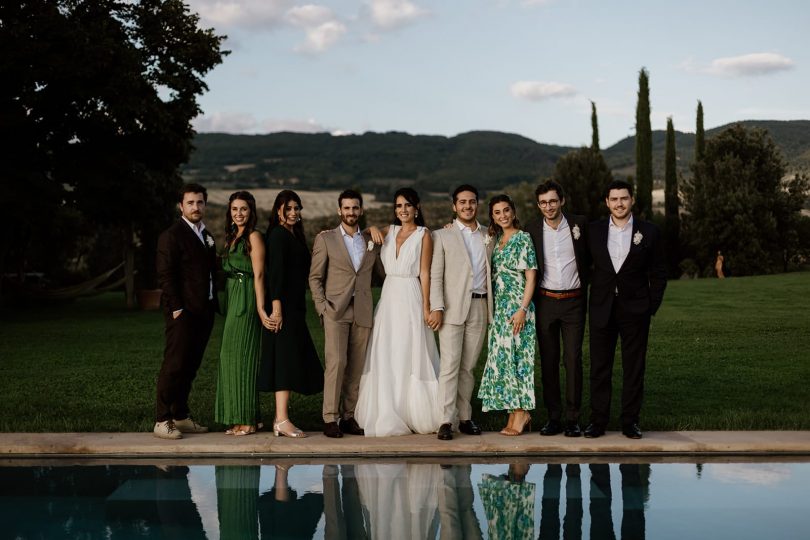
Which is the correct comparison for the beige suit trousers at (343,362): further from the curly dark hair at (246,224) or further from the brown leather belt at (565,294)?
the brown leather belt at (565,294)

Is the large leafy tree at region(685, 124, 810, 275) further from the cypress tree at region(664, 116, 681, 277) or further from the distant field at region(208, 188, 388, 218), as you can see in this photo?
the distant field at region(208, 188, 388, 218)

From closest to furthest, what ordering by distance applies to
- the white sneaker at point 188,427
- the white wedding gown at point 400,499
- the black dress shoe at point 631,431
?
the white wedding gown at point 400,499, the black dress shoe at point 631,431, the white sneaker at point 188,427

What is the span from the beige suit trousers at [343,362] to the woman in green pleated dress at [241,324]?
52 centimetres

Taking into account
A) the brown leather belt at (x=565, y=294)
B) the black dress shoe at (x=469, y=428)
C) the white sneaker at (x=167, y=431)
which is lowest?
the black dress shoe at (x=469, y=428)

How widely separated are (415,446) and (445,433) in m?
0.30

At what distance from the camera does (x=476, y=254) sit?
627cm

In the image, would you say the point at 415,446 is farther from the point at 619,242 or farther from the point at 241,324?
the point at 619,242

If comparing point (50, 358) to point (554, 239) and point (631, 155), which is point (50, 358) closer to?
point (554, 239)

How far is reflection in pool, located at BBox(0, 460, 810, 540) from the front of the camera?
13.9 ft

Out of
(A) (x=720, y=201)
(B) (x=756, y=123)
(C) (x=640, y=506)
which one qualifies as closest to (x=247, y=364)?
(C) (x=640, y=506)

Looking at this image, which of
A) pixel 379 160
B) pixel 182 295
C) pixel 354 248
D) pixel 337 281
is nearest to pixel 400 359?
pixel 337 281

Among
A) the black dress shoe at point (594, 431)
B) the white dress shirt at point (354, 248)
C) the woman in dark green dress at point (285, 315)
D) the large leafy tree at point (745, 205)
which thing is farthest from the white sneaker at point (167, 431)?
the large leafy tree at point (745, 205)

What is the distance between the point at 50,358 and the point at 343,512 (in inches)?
377

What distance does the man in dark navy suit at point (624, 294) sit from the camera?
6027mm
